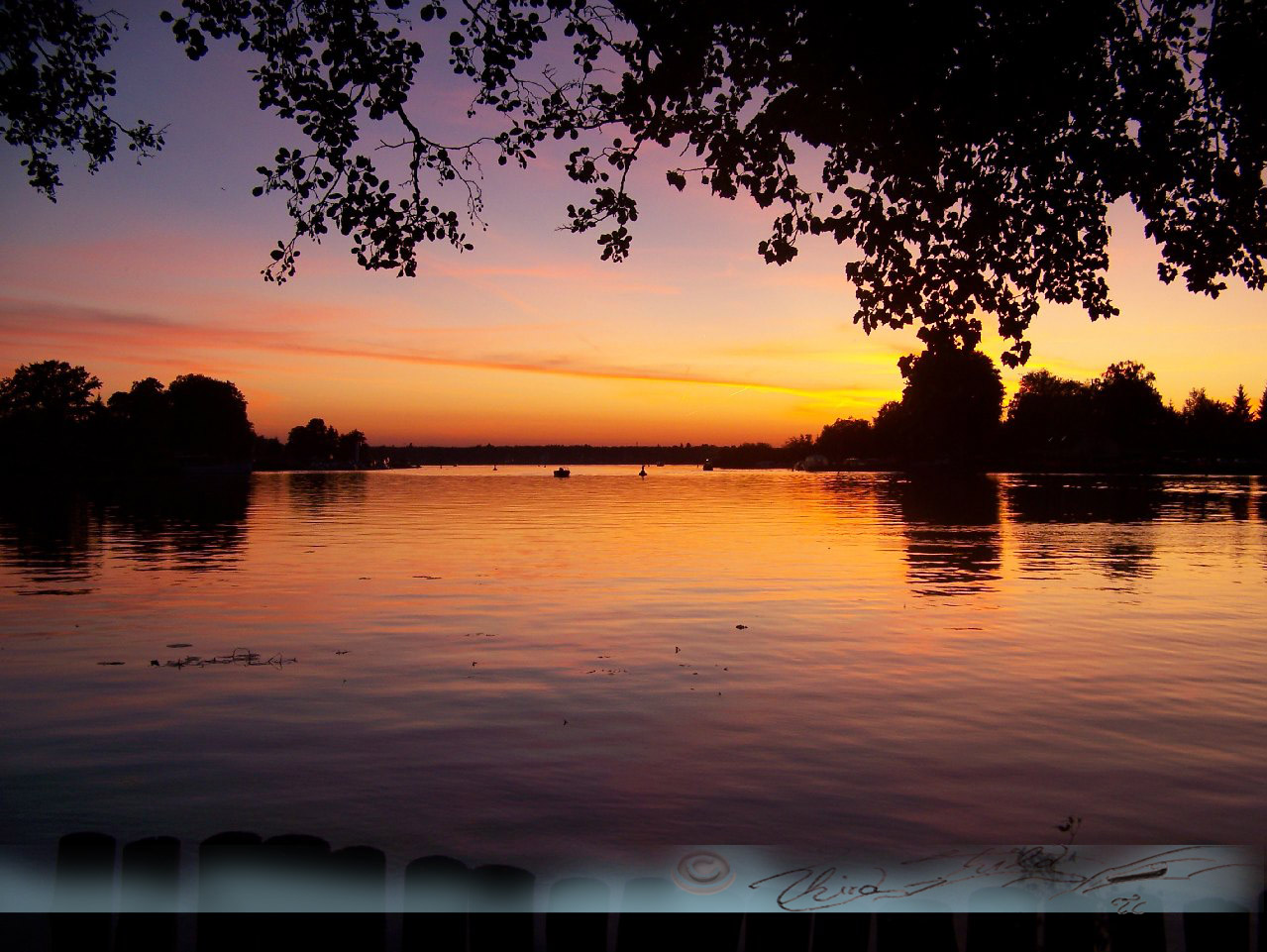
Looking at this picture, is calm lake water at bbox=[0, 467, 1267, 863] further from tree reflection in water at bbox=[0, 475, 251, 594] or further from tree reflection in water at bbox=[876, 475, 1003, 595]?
tree reflection in water at bbox=[0, 475, 251, 594]

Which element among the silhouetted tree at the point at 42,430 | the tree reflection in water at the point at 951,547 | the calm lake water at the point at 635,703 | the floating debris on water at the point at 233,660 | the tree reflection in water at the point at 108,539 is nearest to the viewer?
the calm lake water at the point at 635,703

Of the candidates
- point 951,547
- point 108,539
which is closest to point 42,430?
point 108,539

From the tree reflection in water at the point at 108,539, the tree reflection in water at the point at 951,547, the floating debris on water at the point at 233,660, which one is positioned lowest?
the tree reflection in water at the point at 108,539

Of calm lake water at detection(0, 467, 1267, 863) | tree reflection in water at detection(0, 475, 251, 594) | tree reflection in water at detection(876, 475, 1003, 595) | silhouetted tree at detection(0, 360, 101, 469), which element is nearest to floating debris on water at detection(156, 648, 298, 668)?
calm lake water at detection(0, 467, 1267, 863)

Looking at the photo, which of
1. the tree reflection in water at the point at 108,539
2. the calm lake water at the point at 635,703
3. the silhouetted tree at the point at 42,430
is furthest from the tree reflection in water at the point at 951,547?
the silhouetted tree at the point at 42,430

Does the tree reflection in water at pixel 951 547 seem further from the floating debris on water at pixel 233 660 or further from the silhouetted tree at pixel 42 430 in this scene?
the silhouetted tree at pixel 42 430

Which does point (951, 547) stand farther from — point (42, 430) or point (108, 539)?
point (42, 430)

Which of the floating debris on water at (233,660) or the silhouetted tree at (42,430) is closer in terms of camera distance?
the floating debris on water at (233,660)

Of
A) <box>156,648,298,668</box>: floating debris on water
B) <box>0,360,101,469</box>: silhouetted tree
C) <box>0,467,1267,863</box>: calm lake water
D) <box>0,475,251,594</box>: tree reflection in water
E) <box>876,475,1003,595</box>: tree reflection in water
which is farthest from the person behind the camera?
<box>0,360,101,469</box>: silhouetted tree

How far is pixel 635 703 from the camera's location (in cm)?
1474

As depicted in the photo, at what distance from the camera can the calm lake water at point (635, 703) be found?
9766 mm

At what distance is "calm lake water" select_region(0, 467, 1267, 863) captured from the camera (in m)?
9.77
